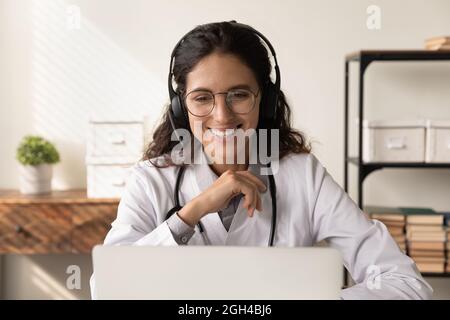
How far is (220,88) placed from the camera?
4.30ft

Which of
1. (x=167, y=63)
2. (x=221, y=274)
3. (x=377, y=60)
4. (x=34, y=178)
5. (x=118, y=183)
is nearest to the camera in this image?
(x=221, y=274)

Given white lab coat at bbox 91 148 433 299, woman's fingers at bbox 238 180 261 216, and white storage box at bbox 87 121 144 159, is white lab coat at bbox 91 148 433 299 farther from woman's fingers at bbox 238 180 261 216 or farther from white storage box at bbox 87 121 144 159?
white storage box at bbox 87 121 144 159

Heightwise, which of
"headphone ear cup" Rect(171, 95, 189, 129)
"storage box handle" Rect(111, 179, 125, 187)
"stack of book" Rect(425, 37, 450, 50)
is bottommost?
"storage box handle" Rect(111, 179, 125, 187)

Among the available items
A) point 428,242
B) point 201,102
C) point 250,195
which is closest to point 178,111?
point 201,102

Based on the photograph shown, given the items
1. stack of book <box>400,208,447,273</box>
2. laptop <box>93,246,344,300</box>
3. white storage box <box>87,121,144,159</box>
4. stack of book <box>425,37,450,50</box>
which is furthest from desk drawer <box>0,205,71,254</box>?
laptop <box>93,246,344,300</box>

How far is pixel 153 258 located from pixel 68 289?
238 cm

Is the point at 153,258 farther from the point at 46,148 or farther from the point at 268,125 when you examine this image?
the point at 46,148

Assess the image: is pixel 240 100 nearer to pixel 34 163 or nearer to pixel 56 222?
pixel 56 222

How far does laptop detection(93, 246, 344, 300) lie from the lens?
727mm

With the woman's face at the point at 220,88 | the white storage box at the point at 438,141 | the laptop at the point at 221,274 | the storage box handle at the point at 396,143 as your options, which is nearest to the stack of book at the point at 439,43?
the white storage box at the point at 438,141

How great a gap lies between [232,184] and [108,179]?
4.68 ft

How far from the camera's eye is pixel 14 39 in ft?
9.27

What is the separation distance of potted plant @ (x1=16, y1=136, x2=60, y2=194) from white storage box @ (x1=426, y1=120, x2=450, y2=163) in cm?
167

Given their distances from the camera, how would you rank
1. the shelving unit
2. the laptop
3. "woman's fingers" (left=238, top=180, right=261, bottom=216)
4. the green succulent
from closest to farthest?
the laptop < "woman's fingers" (left=238, top=180, right=261, bottom=216) < the shelving unit < the green succulent
